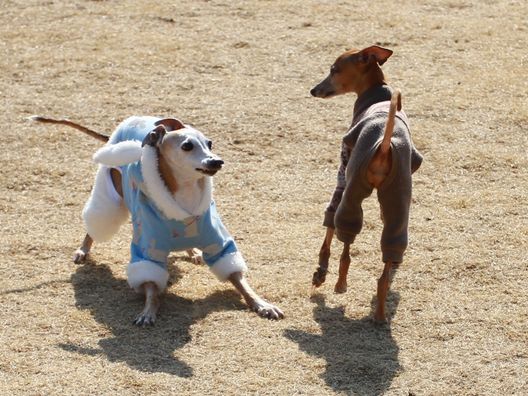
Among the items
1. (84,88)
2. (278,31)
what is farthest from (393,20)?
(84,88)

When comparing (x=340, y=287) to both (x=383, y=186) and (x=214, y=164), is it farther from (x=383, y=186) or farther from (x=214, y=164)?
(x=214, y=164)

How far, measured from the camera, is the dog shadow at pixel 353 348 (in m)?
5.39

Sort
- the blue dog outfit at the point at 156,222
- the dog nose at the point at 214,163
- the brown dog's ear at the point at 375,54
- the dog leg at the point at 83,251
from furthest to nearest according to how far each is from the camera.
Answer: the dog leg at the point at 83,251 < the brown dog's ear at the point at 375,54 < the blue dog outfit at the point at 156,222 < the dog nose at the point at 214,163

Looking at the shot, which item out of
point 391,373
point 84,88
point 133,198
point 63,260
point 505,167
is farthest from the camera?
point 84,88

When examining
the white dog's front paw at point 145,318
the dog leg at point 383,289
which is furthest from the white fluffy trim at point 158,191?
the dog leg at point 383,289

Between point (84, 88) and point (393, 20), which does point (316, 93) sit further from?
point (393, 20)

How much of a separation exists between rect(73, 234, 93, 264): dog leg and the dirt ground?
6 cm

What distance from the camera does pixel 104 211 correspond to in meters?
6.53

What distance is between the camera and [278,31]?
34.3 ft

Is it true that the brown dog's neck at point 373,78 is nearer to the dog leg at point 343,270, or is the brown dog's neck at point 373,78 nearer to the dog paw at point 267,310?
the dog leg at point 343,270

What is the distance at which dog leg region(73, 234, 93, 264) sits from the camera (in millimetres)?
6711

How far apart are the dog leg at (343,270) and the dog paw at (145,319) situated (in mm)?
957

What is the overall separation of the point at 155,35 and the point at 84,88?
1.29 meters

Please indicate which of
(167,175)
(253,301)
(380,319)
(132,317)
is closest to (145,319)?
(132,317)
